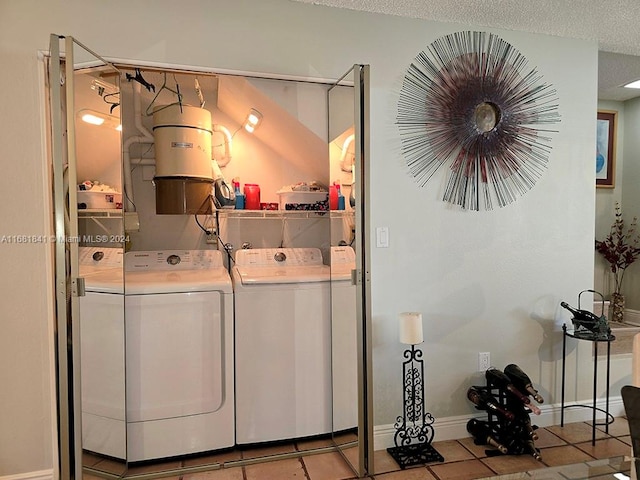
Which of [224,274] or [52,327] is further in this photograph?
[224,274]

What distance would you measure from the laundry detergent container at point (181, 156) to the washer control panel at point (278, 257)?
0.48m

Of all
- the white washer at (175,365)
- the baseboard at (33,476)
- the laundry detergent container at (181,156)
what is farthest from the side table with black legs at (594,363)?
the baseboard at (33,476)

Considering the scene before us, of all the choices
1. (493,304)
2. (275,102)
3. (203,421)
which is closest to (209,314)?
(203,421)

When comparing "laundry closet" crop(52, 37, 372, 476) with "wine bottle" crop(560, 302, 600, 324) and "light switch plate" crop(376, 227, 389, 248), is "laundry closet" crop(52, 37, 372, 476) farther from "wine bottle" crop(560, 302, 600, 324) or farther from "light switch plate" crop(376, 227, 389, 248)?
"wine bottle" crop(560, 302, 600, 324)

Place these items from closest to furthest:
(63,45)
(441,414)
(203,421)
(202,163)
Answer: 1. (63,45)
2. (203,421)
3. (441,414)
4. (202,163)

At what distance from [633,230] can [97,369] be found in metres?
4.28

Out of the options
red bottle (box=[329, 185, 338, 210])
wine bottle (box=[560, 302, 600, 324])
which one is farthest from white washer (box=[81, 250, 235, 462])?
wine bottle (box=[560, 302, 600, 324])

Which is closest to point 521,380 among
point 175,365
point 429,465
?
point 429,465

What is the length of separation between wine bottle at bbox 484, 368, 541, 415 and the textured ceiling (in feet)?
6.54

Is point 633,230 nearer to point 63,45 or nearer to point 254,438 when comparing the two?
point 254,438

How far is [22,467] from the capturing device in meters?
1.97

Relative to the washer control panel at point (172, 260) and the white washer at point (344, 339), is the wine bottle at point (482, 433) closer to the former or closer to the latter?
the white washer at point (344, 339)

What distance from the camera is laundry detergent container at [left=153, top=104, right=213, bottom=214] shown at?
8.90 ft

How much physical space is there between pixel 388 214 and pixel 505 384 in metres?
1.13
